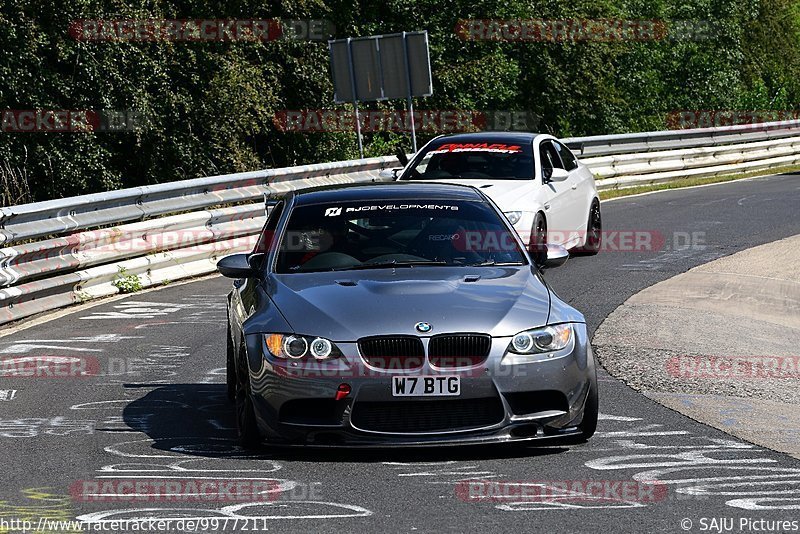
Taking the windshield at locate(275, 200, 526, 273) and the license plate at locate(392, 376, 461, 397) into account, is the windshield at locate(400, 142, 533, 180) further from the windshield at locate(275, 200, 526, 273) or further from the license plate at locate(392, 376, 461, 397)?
the license plate at locate(392, 376, 461, 397)

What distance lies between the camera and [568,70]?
156ft

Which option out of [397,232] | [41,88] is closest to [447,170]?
[397,232]

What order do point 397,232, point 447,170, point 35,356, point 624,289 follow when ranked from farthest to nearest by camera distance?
point 447,170, point 624,289, point 35,356, point 397,232

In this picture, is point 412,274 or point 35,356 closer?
point 412,274

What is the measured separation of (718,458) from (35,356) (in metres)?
5.99

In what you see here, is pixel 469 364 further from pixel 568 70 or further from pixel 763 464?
pixel 568 70

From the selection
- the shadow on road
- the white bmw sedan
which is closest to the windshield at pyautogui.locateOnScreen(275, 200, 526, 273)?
the shadow on road

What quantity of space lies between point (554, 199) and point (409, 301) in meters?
8.68

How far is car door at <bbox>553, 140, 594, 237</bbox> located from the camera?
16688 millimetres

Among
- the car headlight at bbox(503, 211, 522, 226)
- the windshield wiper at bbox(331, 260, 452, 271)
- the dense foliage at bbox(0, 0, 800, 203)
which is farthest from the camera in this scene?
the dense foliage at bbox(0, 0, 800, 203)

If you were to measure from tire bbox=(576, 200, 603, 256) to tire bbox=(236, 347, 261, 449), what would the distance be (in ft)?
33.1

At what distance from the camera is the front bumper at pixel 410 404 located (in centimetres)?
711

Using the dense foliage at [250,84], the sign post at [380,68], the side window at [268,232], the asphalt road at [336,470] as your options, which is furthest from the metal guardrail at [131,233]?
the side window at [268,232]

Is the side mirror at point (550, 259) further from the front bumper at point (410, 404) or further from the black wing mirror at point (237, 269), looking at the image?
the black wing mirror at point (237, 269)
